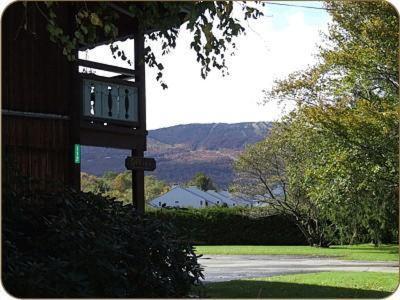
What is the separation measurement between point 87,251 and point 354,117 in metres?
15.9

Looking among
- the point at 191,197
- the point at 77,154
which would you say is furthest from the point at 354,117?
the point at 191,197

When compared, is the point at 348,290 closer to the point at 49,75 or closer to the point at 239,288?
the point at 239,288

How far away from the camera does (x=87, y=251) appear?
7895 mm

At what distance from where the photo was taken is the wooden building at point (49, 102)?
34.1 feet

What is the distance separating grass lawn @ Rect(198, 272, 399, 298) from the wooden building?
2.50 meters

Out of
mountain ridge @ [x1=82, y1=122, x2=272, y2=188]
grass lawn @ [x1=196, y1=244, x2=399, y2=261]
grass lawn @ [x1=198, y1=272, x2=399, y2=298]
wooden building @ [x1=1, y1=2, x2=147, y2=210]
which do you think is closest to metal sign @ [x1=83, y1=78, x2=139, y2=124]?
wooden building @ [x1=1, y1=2, x2=147, y2=210]

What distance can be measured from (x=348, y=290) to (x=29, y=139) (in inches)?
232

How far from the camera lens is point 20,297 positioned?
22.9ft

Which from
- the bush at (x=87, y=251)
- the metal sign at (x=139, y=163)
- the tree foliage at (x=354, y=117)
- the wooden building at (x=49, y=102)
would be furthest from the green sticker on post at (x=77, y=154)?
the tree foliage at (x=354, y=117)

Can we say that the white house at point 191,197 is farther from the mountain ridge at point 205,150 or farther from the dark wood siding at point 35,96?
the dark wood siding at point 35,96

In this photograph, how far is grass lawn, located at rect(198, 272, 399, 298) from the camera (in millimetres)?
11047

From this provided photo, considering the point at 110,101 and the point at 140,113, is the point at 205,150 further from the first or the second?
the point at 110,101

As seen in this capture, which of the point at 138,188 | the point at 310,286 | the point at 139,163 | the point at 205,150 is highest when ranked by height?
the point at 205,150

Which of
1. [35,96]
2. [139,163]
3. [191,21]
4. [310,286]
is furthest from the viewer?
[139,163]
